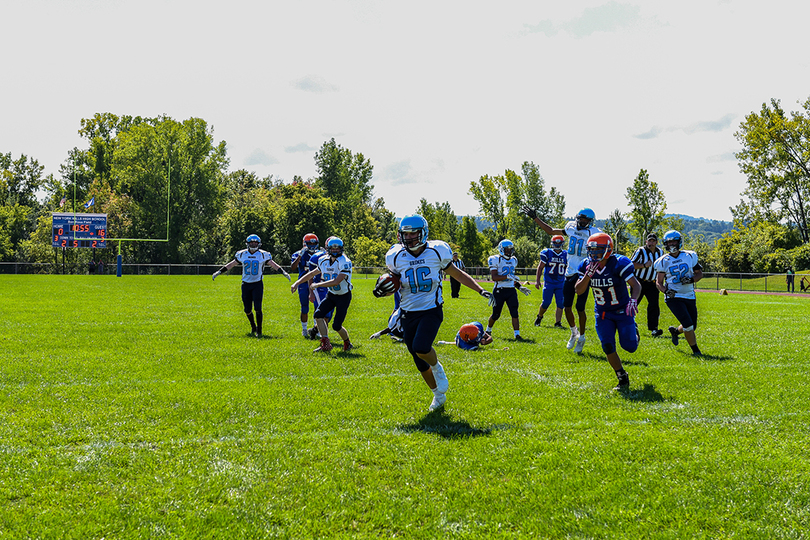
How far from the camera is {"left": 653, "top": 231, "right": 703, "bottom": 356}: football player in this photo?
31.1 ft

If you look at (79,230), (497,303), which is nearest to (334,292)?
(497,303)

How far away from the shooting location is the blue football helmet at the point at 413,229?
6.09 metres

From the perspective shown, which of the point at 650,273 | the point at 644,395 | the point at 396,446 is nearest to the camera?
the point at 396,446

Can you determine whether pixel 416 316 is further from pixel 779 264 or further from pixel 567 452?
pixel 779 264

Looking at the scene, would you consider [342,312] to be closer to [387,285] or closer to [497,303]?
[497,303]

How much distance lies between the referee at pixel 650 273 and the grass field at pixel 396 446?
2.33m

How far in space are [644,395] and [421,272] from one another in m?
3.08

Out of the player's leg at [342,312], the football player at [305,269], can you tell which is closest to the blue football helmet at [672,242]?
the player's leg at [342,312]

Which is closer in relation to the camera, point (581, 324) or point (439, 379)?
point (439, 379)

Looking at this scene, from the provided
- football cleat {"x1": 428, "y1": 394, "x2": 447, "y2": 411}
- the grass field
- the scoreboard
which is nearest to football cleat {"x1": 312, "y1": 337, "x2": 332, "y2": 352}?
the grass field

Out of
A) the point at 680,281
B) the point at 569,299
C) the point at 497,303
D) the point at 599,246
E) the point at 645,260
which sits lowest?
the point at 497,303

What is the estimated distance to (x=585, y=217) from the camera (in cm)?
1055

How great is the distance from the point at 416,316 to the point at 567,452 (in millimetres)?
2235

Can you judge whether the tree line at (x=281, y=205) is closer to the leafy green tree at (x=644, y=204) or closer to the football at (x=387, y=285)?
the leafy green tree at (x=644, y=204)
